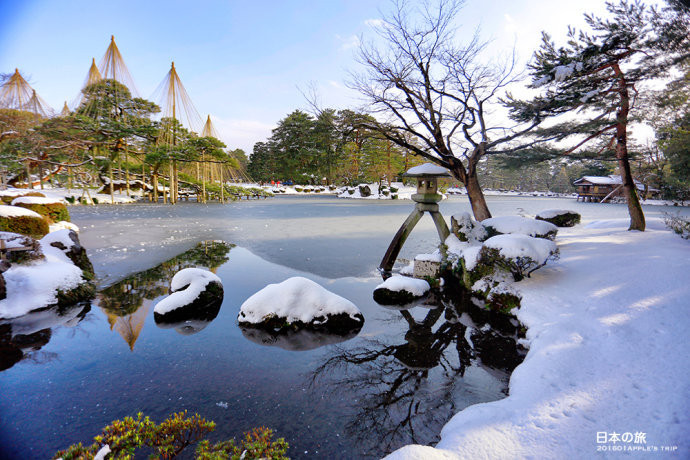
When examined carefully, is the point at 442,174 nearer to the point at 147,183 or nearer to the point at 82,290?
the point at 82,290

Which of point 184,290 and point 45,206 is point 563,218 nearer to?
point 184,290

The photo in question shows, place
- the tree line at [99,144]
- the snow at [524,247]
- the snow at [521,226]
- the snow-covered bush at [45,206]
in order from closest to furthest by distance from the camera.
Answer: the snow at [524,247] < the snow at [521,226] < the snow-covered bush at [45,206] < the tree line at [99,144]

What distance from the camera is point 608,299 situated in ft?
16.1

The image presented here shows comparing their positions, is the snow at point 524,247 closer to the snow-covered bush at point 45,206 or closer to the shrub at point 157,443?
the shrub at point 157,443

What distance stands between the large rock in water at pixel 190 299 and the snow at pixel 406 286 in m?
3.76

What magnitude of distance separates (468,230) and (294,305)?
5.85 meters

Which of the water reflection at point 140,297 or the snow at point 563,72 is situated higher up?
the snow at point 563,72

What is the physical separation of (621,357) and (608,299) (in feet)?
6.04

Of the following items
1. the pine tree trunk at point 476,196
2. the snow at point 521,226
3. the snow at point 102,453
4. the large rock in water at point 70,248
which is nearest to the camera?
the snow at point 102,453

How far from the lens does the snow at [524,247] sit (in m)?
5.87

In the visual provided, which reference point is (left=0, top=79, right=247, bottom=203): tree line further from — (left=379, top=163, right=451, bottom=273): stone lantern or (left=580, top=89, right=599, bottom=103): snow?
(left=580, top=89, right=599, bottom=103): snow

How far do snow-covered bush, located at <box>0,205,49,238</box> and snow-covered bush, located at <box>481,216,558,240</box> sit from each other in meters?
13.8

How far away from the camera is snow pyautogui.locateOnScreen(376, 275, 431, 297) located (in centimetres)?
660

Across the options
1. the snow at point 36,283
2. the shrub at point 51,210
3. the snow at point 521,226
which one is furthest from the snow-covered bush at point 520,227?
the shrub at point 51,210
